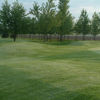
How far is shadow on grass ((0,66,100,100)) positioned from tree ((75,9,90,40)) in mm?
42153

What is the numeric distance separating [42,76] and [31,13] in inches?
1373

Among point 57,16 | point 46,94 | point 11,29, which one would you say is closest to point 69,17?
point 57,16

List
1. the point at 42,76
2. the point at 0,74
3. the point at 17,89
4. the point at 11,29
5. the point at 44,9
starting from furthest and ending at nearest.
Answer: the point at 44,9 < the point at 11,29 < the point at 0,74 < the point at 42,76 < the point at 17,89

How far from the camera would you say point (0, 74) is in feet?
30.1

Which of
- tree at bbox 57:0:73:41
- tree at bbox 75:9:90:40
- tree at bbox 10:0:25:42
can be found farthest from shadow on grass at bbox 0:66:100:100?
tree at bbox 75:9:90:40

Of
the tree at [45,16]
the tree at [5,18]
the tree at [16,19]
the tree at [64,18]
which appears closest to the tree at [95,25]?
the tree at [64,18]

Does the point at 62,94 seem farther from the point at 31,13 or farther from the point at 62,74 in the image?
the point at 31,13

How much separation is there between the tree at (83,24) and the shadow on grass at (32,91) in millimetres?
42153

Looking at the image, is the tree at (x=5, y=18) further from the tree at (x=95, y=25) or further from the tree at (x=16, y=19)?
the tree at (x=95, y=25)

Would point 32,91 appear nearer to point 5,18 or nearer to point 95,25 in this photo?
point 5,18

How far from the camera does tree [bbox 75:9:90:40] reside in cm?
4934

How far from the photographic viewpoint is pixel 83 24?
4956cm

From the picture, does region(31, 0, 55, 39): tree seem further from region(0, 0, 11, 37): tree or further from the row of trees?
region(0, 0, 11, 37): tree

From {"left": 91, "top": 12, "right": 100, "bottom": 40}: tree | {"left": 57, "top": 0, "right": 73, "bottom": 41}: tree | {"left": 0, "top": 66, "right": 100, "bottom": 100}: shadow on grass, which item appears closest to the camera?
{"left": 0, "top": 66, "right": 100, "bottom": 100}: shadow on grass
